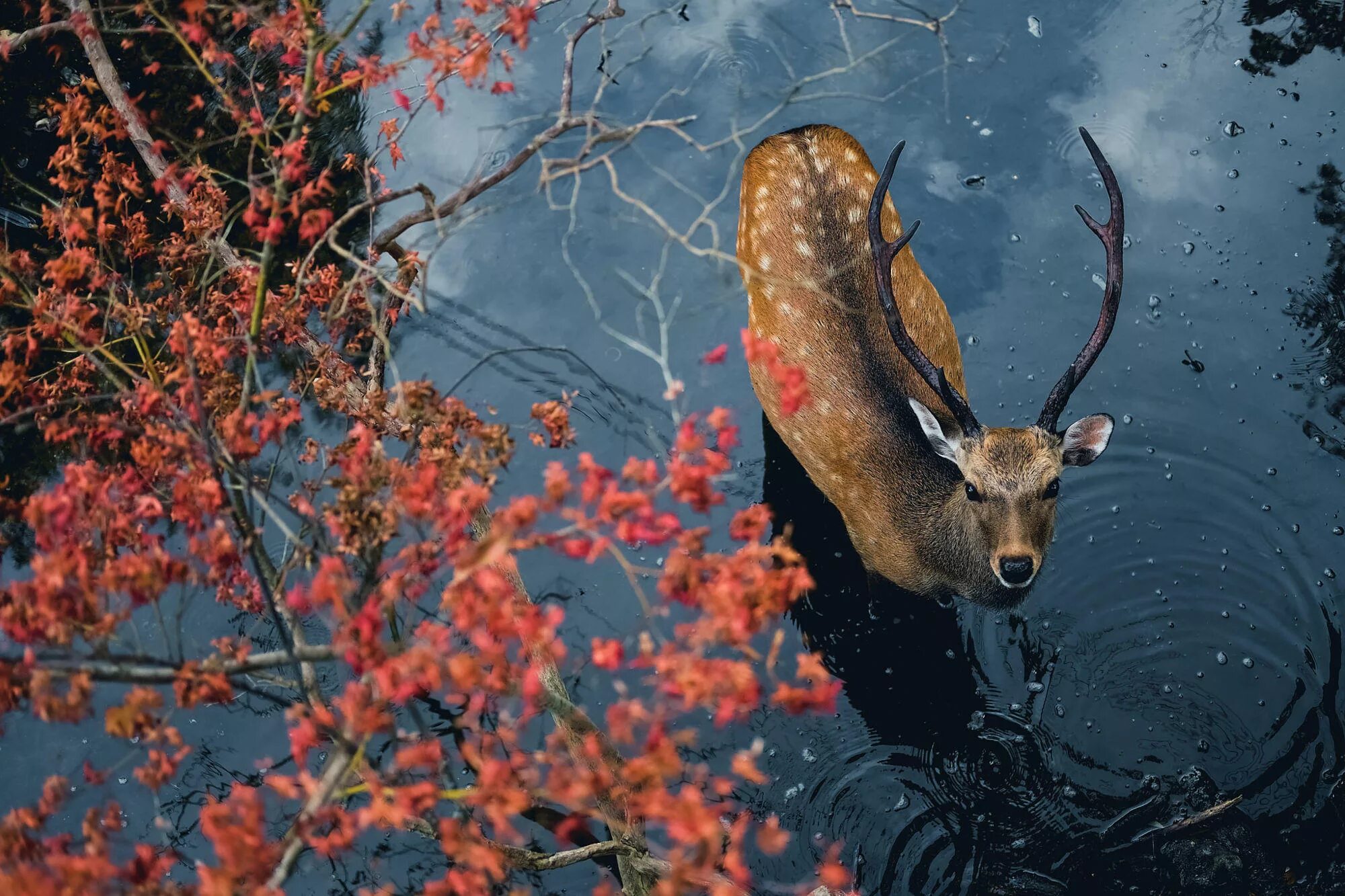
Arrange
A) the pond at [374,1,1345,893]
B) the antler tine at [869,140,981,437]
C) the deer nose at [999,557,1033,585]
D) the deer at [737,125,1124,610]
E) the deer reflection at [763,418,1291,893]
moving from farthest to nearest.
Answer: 1. the pond at [374,1,1345,893]
2. the deer reflection at [763,418,1291,893]
3. the antler tine at [869,140,981,437]
4. the deer at [737,125,1124,610]
5. the deer nose at [999,557,1033,585]

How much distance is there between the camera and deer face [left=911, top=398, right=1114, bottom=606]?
441cm

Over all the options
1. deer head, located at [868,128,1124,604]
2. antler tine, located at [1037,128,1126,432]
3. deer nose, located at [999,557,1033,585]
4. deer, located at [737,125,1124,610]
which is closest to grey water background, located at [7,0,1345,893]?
deer, located at [737,125,1124,610]

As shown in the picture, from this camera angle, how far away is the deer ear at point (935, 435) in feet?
15.3

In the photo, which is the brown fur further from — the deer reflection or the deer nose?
the deer reflection

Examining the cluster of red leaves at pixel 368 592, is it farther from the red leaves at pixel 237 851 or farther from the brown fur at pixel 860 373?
the brown fur at pixel 860 373

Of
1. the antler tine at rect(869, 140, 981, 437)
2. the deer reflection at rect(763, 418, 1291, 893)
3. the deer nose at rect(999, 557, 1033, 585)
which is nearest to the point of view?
the deer nose at rect(999, 557, 1033, 585)

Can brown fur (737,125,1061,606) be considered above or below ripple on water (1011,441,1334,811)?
above

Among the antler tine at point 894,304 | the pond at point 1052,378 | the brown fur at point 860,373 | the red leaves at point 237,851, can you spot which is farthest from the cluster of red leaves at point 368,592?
the pond at point 1052,378

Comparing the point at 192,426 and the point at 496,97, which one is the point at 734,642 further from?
the point at 496,97

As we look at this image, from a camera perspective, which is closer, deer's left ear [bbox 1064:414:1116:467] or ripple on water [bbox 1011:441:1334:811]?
deer's left ear [bbox 1064:414:1116:467]

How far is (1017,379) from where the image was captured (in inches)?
250

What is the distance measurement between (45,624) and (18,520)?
3.96m

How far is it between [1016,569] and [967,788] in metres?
1.22

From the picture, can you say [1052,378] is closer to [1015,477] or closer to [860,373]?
[860,373]
